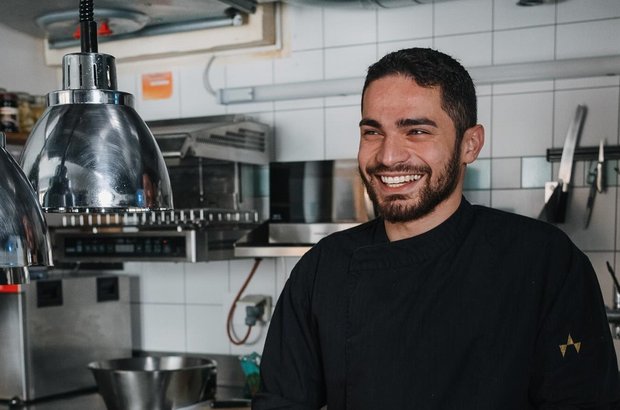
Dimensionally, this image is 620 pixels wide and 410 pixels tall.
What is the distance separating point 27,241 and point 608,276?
2022 mm

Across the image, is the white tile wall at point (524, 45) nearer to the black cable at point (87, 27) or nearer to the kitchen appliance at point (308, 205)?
the kitchen appliance at point (308, 205)

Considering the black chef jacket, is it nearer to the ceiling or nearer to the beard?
the beard

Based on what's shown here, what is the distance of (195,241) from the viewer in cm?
230

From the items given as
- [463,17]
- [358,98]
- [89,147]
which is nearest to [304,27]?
[358,98]

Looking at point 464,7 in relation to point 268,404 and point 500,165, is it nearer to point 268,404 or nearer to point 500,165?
point 500,165

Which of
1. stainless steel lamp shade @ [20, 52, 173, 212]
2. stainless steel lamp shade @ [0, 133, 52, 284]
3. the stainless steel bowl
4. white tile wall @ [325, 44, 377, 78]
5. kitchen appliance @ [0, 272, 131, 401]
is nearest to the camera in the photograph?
stainless steel lamp shade @ [0, 133, 52, 284]

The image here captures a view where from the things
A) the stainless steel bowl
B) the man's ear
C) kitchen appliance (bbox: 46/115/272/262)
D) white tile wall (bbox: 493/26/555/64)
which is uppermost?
white tile wall (bbox: 493/26/555/64)

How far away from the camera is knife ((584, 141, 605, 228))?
86.4 inches

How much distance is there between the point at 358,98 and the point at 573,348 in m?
1.51

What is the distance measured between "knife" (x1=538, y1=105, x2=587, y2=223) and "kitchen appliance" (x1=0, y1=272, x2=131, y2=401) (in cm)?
167

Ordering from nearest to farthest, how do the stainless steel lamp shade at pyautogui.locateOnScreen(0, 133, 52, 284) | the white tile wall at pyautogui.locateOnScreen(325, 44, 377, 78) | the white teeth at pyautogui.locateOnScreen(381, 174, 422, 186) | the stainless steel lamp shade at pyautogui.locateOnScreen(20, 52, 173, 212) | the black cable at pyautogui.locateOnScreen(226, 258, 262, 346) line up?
the stainless steel lamp shade at pyautogui.locateOnScreen(0, 133, 52, 284)
the stainless steel lamp shade at pyautogui.locateOnScreen(20, 52, 173, 212)
the white teeth at pyautogui.locateOnScreen(381, 174, 422, 186)
the white tile wall at pyautogui.locateOnScreen(325, 44, 377, 78)
the black cable at pyautogui.locateOnScreen(226, 258, 262, 346)

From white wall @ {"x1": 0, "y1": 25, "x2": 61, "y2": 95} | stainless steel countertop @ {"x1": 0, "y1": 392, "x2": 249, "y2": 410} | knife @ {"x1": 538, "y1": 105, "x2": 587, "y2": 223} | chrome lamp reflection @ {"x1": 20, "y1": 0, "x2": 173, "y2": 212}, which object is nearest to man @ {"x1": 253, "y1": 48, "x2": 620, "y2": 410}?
chrome lamp reflection @ {"x1": 20, "y1": 0, "x2": 173, "y2": 212}

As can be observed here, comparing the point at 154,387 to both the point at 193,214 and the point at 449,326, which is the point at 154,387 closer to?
the point at 193,214

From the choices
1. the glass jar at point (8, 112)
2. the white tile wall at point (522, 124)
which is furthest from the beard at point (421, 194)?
the glass jar at point (8, 112)
